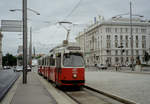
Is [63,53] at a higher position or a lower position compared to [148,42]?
lower

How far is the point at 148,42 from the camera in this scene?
334ft

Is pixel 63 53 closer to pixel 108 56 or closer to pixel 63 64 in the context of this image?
pixel 63 64

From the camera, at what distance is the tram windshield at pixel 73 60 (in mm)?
14555

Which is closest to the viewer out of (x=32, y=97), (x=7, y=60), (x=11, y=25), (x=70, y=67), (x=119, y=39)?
(x=32, y=97)

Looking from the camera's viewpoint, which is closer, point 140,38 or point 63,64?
point 63,64

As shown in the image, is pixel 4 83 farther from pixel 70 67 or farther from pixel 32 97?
pixel 32 97

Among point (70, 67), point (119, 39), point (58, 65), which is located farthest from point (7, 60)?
point (70, 67)

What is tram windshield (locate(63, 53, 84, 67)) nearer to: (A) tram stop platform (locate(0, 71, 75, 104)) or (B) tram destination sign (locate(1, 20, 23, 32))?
(A) tram stop platform (locate(0, 71, 75, 104))

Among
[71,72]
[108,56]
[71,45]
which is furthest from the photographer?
[108,56]

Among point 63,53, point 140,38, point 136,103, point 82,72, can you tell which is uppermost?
point 140,38

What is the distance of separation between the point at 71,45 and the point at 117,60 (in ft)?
276

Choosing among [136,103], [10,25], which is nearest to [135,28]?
[10,25]

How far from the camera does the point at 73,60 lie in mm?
14727

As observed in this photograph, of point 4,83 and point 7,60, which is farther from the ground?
point 7,60
